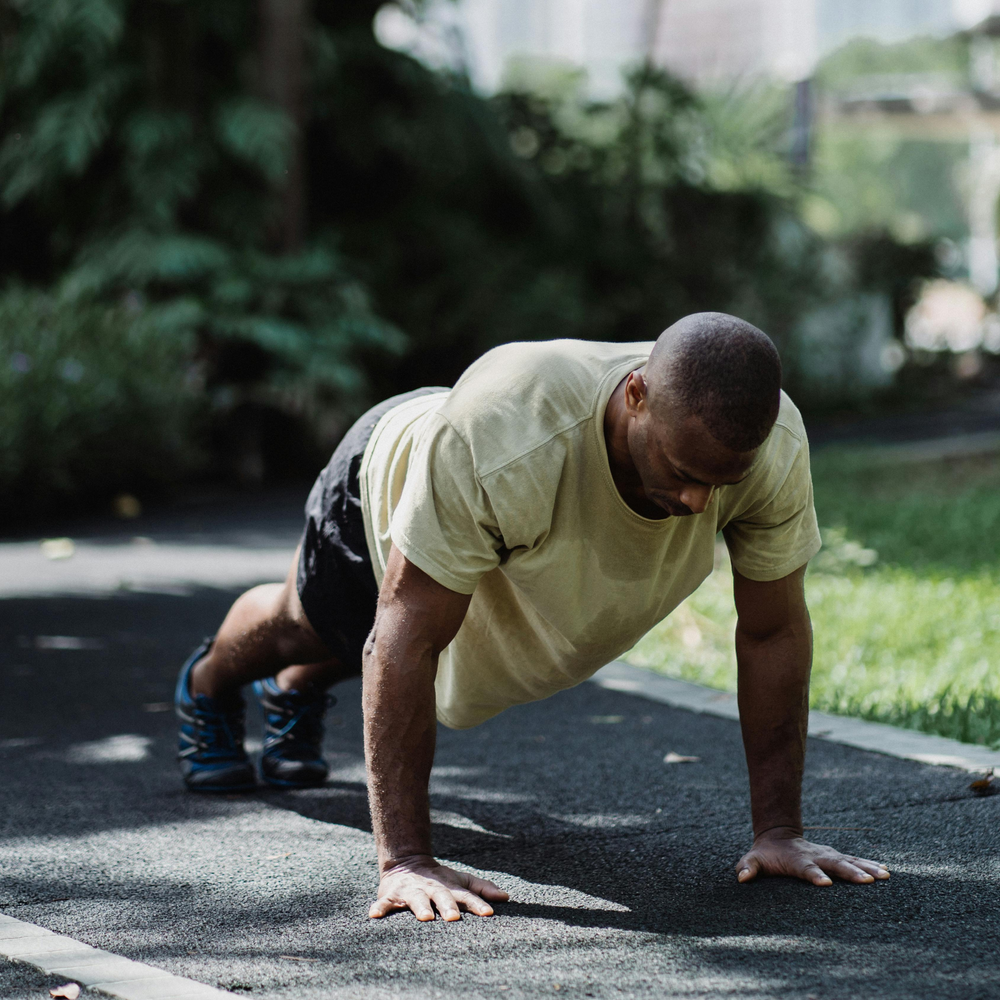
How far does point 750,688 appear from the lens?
2994 mm

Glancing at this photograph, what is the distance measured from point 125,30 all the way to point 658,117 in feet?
22.2

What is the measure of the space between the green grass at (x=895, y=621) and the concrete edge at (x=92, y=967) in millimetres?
2652

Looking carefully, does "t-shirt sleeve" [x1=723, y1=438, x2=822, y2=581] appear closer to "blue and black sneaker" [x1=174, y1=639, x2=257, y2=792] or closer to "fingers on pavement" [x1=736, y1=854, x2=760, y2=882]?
"fingers on pavement" [x1=736, y1=854, x2=760, y2=882]

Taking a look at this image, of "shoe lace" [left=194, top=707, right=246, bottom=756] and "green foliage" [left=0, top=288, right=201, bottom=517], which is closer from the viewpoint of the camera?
"shoe lace" [left=194, top=707, right=246, bottom=756]

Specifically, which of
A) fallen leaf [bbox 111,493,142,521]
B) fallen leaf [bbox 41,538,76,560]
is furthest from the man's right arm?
fallen leaf [bbox 111,493,142,521]

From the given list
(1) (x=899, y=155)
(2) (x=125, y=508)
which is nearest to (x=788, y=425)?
(2) (x=125, y=508)

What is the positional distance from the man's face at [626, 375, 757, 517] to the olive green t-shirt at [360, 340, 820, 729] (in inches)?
4.7

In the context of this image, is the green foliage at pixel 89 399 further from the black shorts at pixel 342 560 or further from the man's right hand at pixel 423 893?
the man's right hand at pixel 423 893

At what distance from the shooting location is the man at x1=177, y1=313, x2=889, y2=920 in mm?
2514

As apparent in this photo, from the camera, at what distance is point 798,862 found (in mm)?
2969

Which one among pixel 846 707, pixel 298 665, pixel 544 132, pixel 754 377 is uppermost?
pixel 544 132

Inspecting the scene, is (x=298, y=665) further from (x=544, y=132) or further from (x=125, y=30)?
(x=544, y=132)

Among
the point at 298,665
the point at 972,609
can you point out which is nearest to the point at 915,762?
the point at 298,665

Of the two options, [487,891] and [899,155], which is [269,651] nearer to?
[487,891]
